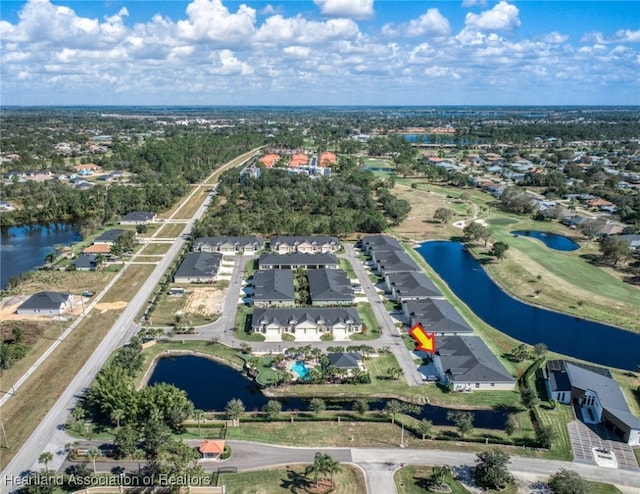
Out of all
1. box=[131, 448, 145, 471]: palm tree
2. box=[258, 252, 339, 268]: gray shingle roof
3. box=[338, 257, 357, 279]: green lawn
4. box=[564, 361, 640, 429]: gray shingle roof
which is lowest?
box=[131, 448, 145, 471]: palm tree

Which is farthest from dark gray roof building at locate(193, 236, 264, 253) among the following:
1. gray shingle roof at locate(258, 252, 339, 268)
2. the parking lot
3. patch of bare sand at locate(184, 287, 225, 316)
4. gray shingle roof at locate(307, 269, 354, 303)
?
the parking lot

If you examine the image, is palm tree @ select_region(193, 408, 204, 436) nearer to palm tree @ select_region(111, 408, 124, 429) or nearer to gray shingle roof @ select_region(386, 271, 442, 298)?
palm tree @ select_region(111, 408, 124, 429)

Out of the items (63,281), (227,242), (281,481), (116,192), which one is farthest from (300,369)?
(116,192)

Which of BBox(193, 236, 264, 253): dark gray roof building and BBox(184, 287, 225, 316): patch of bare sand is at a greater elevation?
BBox(193, 236, 264, 253): dark gray roof building

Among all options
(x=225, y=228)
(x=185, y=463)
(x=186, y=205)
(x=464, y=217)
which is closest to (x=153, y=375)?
(x=185, y=463)

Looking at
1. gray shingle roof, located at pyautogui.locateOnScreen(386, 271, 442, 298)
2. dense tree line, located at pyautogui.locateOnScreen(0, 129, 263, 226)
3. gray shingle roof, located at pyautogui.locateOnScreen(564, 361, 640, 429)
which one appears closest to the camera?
gray shingle roof, located at pyautogui.locateOnScreen(564, 361, 640, 429)

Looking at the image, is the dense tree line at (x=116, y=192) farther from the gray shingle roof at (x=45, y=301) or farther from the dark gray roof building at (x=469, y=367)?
the dark gray roof building at (x=469, y=367)
